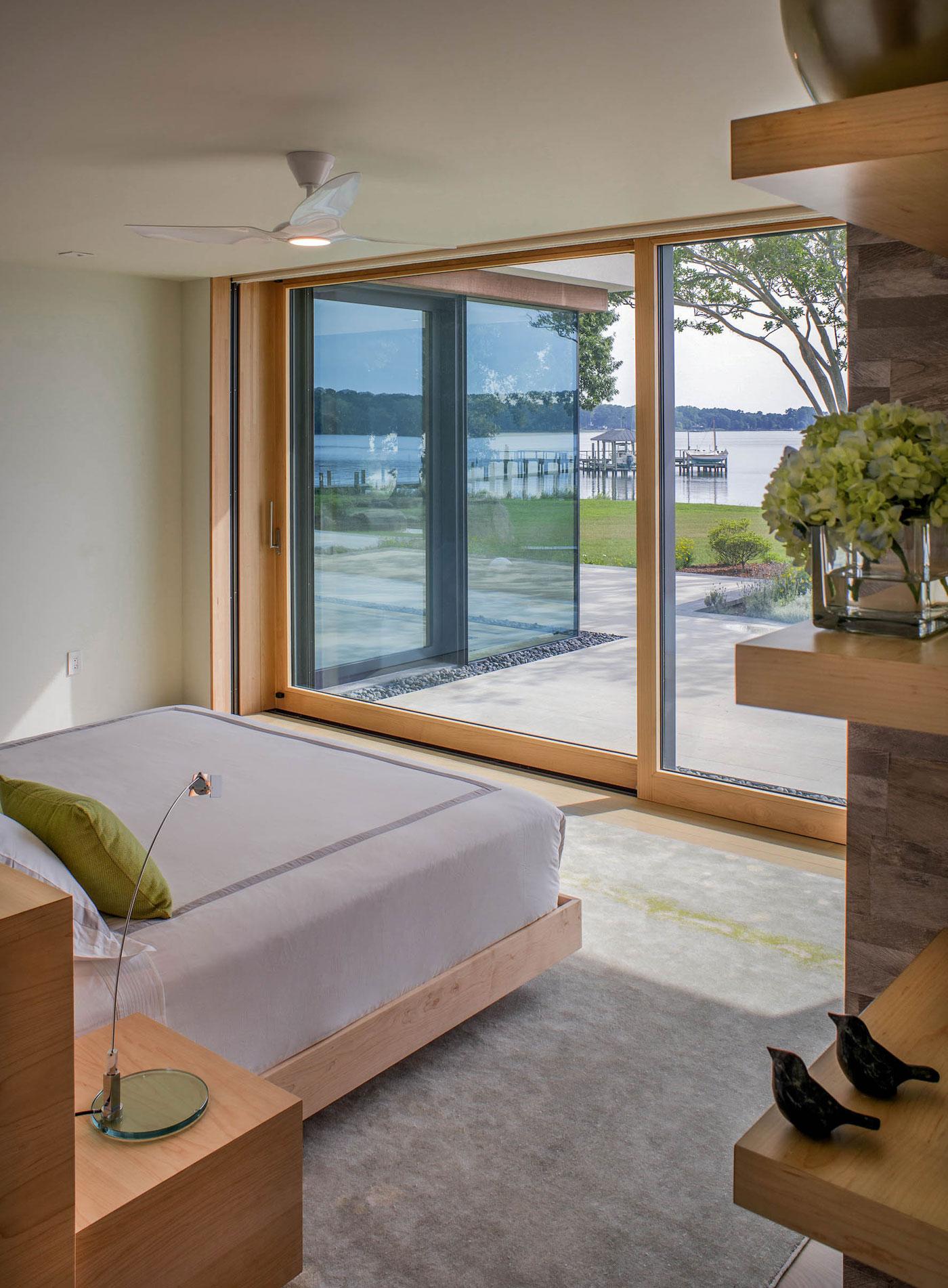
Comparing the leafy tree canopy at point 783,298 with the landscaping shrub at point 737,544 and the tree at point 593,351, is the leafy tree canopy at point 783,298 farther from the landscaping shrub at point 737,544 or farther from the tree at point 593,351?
the landscaping shrub at point 737,544

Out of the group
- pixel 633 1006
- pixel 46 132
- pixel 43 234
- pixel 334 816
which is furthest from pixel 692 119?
pixel 43 234

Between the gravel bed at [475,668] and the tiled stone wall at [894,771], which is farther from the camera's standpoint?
the gravel bed at [475,668]

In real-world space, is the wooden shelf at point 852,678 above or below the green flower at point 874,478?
below

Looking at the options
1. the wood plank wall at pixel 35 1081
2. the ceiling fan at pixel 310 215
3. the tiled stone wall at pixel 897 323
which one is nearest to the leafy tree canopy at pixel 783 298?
the ceiling fan at pixel 310 215

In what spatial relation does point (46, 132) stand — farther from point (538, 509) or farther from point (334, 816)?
point (538, 509)

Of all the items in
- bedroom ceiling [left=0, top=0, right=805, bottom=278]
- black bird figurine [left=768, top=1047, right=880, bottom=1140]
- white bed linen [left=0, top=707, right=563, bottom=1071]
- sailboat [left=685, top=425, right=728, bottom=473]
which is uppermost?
bedroom ceiling [left=0, top=0, right=805, bottom=278]

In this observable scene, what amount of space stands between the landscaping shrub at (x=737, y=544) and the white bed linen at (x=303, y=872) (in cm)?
172

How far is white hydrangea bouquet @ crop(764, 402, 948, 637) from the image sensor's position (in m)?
1.04

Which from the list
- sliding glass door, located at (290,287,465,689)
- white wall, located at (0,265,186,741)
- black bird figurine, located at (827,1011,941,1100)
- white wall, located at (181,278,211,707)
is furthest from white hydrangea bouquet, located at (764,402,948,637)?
white wall, located at (181,278,211,707)

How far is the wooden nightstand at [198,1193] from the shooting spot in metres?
1.59

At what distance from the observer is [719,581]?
14.8 feet

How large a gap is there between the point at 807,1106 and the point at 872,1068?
0.37 feet

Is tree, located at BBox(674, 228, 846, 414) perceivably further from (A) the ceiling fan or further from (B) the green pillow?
(B) the green pillow

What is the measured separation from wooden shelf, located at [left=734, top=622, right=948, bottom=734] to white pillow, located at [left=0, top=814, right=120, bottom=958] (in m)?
1.54
